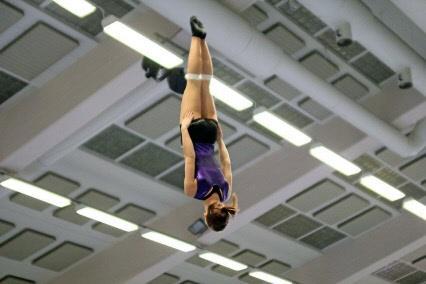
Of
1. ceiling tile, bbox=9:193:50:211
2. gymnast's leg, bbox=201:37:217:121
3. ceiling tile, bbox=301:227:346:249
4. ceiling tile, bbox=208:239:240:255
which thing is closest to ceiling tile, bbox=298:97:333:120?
ceiling tile, bbox=208:239:240:255

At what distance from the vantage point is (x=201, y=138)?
9078 millimetres

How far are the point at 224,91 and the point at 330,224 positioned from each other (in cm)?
865

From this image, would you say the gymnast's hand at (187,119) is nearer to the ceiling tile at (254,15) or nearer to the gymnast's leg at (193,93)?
the gymnast's leg at (193,93)

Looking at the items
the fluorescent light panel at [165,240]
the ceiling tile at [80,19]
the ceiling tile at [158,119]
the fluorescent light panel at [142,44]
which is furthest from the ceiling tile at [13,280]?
the fluorescent light panel at [142,44]

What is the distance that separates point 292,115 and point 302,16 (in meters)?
3.07

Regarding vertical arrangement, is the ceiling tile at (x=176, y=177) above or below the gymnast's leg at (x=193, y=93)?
above

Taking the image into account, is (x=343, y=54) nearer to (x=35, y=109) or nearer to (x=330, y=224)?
(x=35, y=109)

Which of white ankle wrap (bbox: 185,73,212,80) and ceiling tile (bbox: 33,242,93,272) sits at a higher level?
ceiling tile (bbox: 33,242,93,272)

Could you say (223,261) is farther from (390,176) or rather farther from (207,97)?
(207,97)

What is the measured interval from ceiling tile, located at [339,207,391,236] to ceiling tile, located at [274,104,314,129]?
4.74m

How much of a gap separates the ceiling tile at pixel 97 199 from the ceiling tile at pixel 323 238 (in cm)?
596

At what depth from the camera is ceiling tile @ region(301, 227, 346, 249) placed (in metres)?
19.5

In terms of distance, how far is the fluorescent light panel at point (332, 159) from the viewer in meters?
14.3

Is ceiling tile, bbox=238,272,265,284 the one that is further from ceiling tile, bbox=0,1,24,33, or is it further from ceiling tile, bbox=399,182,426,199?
ceiling tile, bbox=0,1,24,33
